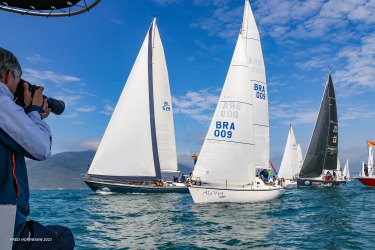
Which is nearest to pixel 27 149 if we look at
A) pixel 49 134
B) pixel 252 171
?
pixel 49 134

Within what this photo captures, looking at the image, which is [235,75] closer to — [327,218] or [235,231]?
[327,218]

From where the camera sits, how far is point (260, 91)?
27562mm

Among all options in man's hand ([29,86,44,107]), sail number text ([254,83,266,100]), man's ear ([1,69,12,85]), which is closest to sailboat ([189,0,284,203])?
sail number text ([254,83,266,100])

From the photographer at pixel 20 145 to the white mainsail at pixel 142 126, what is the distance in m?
27.8

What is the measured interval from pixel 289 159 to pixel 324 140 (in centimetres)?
1461

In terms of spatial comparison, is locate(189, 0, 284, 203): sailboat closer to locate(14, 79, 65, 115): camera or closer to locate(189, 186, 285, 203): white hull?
locate(189, 186, 285, 203): white hull

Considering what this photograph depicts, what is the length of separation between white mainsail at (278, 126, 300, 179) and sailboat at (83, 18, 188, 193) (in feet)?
96.2

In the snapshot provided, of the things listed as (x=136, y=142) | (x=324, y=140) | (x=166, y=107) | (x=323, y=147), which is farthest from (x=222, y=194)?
(x=324, y=140)

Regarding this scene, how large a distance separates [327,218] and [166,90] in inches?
938

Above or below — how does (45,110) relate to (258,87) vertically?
below

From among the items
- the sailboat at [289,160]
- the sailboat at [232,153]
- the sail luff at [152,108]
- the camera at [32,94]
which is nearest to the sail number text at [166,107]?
the sail luff at [152,108]

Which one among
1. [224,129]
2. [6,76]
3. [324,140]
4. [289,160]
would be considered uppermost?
[324,140]

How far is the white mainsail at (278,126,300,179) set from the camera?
55725 mm

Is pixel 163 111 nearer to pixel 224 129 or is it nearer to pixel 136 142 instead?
pixel 136 142
